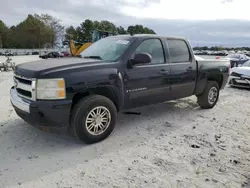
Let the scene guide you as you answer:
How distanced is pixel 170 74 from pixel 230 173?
239 cm

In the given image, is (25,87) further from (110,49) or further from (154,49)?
(154,49)

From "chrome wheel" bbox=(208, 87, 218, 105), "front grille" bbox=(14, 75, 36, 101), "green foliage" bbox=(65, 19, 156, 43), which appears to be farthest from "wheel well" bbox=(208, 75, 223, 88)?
"green foliage" bbox=(65, 19, 156, 43)

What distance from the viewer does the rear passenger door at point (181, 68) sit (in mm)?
5234

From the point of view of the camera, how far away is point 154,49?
4.97 meters

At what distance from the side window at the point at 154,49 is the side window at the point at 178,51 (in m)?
0.29

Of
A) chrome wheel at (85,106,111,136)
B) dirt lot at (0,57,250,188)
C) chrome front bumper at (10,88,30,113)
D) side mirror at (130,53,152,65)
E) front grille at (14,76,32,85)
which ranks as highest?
side mirror at (130,53,152,65)

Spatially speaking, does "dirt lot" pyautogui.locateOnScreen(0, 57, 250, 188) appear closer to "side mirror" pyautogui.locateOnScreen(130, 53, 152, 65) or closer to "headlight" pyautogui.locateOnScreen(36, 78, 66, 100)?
"headlight" pyautogui.locateOnScreen(36, 78, 66, 100)

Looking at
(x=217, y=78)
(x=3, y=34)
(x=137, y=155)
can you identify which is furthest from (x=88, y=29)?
(x=137, y=155)

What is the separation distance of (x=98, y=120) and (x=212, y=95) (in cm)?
364

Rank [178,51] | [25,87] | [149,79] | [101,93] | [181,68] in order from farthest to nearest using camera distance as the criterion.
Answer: [178,51], [181,68], [149,79], [101,93], [25,87]

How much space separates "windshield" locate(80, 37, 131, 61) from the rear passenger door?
1.10 meters

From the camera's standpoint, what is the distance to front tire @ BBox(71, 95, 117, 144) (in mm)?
3816

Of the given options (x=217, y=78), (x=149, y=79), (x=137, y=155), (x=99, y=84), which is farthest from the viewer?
(x=217, y=78)

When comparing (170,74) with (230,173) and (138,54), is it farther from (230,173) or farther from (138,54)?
(230,173)
